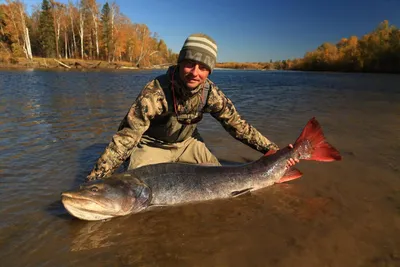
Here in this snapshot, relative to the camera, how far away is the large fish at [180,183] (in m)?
3.03

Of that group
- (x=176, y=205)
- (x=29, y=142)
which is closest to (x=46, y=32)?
(x=29, y=142)

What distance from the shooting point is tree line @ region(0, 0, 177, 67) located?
2071 inches

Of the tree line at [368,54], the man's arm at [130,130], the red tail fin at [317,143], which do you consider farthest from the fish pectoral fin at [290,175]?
the tree line at [368,54]

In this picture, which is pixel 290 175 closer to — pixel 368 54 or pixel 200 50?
pixel 200 50

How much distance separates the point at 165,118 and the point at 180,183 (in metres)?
0.98

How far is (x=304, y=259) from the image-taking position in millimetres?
2539

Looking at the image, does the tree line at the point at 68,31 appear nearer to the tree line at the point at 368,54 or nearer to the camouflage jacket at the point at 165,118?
the tree line at the point at 368,54

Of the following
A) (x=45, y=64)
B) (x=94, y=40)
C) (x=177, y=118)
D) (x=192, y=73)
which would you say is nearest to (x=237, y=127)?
(x=177, y=118)

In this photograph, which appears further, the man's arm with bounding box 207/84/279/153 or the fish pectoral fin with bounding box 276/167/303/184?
the man's arm with bounding box 207/84/279/153

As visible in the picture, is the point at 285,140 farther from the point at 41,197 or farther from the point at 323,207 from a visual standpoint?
the point at 41,197

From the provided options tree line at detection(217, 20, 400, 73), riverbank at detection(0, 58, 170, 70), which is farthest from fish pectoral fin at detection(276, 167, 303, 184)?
tree line at detection(217, 20, 400, 73)

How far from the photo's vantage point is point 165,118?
4027 millimetres

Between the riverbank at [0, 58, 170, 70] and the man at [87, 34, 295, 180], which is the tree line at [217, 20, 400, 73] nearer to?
the riverbank at [0, 58, 170, 70]

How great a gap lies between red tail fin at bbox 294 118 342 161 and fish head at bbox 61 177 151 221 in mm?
2211
